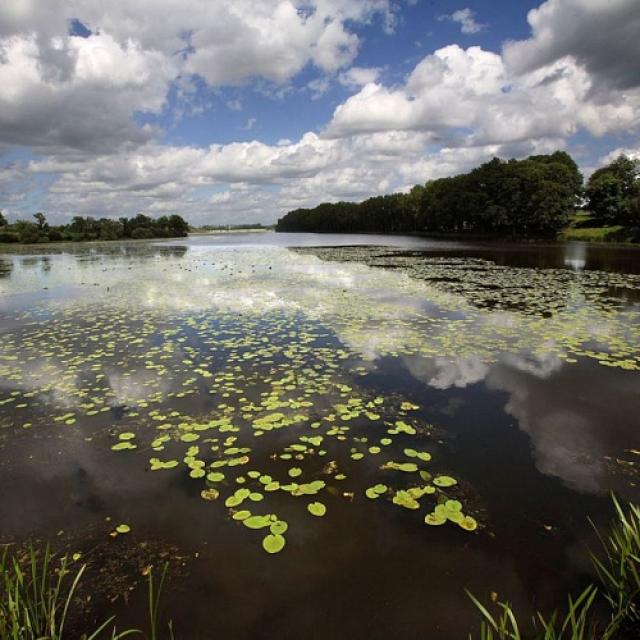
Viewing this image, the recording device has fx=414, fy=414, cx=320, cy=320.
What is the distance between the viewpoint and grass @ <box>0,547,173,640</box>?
214 centimetres

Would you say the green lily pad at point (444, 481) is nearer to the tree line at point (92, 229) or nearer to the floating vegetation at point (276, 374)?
the floating vegetation at point (276, 374)

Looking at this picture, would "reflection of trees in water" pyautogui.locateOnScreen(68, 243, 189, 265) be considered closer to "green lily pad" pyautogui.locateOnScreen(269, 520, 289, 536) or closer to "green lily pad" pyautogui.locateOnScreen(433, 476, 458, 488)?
"green lily pad" pyautogui.locateOnScreen(269, 520, 289, 536)

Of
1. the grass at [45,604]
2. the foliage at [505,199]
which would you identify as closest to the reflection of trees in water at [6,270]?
the grass at [45,604]

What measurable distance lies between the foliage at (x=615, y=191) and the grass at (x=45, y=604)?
233 ft

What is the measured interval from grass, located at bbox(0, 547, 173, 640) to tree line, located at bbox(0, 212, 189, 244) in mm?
111545

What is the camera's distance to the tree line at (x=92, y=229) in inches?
3769

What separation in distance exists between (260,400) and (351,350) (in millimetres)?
3039

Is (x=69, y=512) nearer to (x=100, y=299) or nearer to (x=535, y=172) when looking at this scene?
(x=100, y=299)

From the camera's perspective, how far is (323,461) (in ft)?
15.9

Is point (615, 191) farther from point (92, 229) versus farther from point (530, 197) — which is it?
point (92, 229)

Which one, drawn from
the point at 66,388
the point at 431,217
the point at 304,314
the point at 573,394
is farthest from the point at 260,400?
the point at 431,217

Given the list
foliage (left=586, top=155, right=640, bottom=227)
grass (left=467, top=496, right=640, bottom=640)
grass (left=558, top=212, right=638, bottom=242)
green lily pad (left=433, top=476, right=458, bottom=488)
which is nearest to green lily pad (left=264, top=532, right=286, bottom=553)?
grass (left=467, top=496, right=640, bottom=640)

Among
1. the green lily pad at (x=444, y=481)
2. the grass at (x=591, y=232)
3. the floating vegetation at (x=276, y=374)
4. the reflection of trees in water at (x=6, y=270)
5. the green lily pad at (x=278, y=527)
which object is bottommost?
the green lily pad at (x=278, y=527)

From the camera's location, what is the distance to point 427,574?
3.30 m
